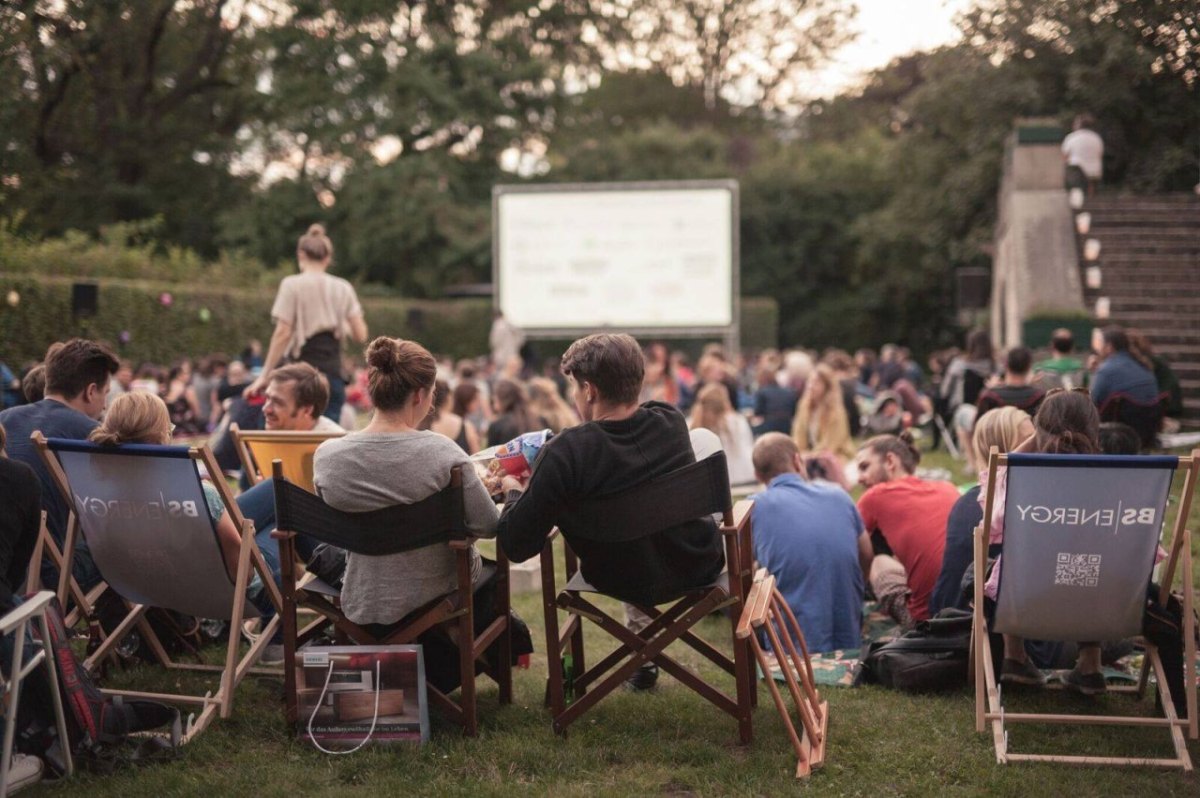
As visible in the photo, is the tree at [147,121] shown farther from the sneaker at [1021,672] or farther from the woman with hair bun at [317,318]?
the sneaker at [1021,672]

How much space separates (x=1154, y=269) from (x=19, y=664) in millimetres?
12863

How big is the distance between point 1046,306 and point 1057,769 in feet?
35.5

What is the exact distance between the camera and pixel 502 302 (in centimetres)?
1992

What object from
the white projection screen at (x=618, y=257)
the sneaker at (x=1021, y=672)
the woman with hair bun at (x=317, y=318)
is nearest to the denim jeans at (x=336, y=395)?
the woman with hair bun at (x=317, y=318)

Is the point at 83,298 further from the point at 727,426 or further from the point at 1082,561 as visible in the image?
the point at 1082,561

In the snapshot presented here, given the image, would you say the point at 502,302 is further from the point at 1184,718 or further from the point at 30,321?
the point at 1184,718

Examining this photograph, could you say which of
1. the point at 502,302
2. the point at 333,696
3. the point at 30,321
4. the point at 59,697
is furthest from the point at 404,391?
the point at 502,302

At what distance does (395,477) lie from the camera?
11.4ft

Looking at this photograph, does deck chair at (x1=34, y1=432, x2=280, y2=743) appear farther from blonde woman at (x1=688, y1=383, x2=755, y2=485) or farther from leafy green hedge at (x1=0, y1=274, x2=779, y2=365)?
leafy green hedge at (x1=0, y1=274, x2=779, y2=365)

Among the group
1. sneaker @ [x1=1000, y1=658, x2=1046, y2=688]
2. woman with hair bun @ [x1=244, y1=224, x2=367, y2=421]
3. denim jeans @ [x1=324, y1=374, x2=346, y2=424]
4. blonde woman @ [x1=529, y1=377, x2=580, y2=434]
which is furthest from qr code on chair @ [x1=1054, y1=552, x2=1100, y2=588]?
blonde woman @ [x1=529, y1=377, x2=580, y2=434]

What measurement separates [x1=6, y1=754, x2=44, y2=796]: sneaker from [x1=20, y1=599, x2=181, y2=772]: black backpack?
0.04 m

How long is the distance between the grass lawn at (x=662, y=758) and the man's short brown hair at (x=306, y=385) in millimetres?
1253

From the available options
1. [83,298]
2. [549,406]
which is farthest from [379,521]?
[83,298]

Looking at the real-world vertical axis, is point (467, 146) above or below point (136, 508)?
above
